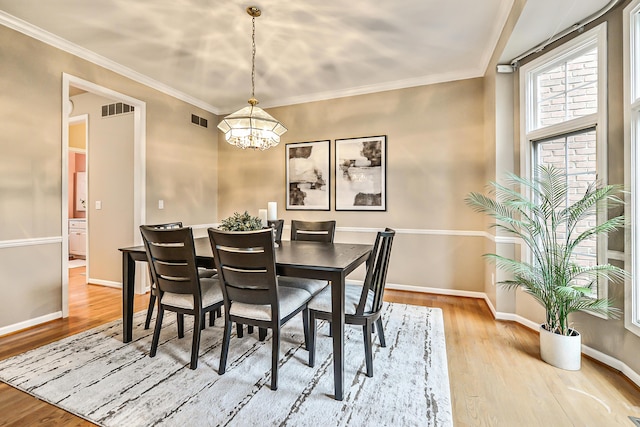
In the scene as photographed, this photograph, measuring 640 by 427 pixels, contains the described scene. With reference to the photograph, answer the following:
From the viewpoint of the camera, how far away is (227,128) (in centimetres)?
263

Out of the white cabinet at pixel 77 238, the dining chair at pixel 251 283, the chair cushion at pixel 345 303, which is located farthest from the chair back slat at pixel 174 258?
the white cabinet at pixel 77 238

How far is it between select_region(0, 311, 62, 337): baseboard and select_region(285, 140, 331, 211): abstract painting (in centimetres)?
290

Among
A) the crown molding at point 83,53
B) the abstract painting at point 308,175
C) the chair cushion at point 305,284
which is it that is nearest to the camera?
the chair cushion at point 305,284

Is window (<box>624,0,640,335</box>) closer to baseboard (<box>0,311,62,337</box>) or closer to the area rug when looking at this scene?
the area rug

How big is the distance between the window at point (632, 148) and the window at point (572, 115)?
0.16m

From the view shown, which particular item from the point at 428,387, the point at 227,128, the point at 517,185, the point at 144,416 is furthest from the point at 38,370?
the point at 517,185

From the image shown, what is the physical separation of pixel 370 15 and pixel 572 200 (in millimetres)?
2266

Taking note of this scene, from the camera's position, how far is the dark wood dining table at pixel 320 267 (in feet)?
5.81

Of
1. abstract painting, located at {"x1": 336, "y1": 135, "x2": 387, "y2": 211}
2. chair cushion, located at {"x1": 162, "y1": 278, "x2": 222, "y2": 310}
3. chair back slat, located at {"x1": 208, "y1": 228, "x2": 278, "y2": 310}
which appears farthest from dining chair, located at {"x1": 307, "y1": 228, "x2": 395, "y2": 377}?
abstract painting, located at {"x1": 336, "y1": 135, "x2": 387, "y2": 211}

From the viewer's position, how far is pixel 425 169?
390 cm

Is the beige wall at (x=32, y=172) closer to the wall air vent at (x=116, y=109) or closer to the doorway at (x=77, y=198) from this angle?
the wall air vent at (x=116, y=109)

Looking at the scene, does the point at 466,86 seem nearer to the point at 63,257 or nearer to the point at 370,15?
the point at 370,15

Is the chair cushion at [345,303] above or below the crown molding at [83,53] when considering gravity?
below

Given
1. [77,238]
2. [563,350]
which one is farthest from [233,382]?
[77,238]
